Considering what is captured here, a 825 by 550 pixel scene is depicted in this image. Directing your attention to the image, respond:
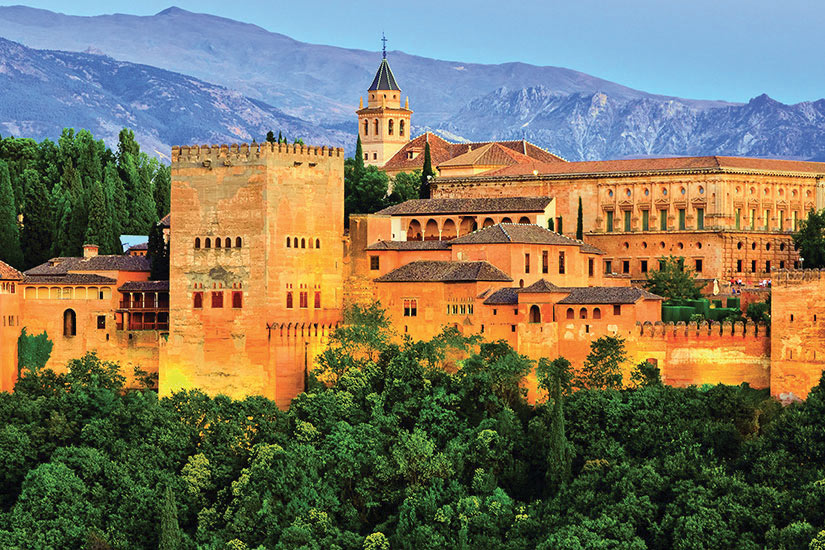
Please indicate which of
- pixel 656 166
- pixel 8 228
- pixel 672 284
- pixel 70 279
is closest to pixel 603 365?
pixel 672 284

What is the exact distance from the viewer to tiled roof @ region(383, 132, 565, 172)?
2859 inches

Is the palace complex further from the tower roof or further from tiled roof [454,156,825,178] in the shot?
the tower roof

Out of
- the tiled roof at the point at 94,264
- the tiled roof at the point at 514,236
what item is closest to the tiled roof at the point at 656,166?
the tiled roof at the point at 514,236

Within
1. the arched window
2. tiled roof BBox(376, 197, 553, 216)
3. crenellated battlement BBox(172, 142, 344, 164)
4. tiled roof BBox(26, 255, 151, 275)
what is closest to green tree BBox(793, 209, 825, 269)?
tiled roof BBox(376, 197, 553, 216)

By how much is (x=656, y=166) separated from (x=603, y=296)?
59.4 feet

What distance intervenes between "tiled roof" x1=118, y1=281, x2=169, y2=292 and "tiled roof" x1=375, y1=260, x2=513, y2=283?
7120 mm

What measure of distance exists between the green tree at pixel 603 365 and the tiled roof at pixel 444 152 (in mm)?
23830

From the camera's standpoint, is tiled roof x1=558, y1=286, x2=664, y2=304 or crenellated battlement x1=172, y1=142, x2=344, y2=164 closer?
tiled roof x1=558, y1=286, x2=664, y2=304

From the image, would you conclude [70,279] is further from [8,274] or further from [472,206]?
[472,206]

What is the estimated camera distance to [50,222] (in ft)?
203

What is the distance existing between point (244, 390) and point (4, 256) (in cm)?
1504

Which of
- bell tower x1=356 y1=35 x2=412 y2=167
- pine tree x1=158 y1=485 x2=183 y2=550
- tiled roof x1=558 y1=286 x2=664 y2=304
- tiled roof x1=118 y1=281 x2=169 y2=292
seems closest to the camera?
pine tree x1=158 y1=485 x2=183 y2=550

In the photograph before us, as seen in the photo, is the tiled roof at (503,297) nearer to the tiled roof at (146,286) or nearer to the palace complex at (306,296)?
the palace complex at (306,296)

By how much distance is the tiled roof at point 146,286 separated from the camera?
169 ft
